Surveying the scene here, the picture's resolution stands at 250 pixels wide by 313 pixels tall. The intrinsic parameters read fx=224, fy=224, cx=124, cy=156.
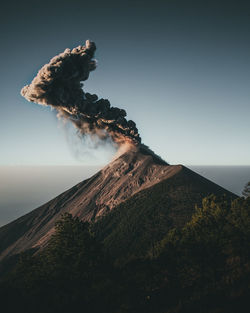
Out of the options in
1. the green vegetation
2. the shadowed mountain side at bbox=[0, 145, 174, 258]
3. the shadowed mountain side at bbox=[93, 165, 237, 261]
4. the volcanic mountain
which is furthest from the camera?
the shadowed mountain side at bbox=[0, 145, 174, 258]

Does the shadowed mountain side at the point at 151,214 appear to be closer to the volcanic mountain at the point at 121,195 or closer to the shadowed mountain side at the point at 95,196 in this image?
the volcanic mountain at the point at 121,195

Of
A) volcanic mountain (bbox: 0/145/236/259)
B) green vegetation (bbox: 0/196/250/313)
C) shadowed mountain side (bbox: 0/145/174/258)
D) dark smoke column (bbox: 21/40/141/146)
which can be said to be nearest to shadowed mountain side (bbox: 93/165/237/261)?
volcanic mountain (bbox: 0/145/236/259)

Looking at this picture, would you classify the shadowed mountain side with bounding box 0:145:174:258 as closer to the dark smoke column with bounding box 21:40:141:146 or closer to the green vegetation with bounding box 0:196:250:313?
the dark smoke column with bounding box 21:40:141:146

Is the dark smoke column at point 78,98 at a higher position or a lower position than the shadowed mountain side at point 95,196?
higher

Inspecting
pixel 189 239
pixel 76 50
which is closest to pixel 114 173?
pixel 76 50

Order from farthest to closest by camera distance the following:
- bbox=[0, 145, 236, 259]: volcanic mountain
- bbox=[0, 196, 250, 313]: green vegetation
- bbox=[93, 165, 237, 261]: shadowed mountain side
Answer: bbox=[0, 145, 236, 259]: volcanic mountain, bbox=[93, 165, 237, 261]: shadowed mountain side, bbox=[0, 196, 250, 313]: green vegetation

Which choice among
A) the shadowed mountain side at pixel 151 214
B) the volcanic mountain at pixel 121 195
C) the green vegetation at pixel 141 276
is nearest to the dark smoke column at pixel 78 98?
the volcanic mountain at pixel 121 195

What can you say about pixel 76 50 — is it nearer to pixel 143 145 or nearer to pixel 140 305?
pixel 143 145

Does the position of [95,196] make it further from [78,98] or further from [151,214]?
[78,98]
